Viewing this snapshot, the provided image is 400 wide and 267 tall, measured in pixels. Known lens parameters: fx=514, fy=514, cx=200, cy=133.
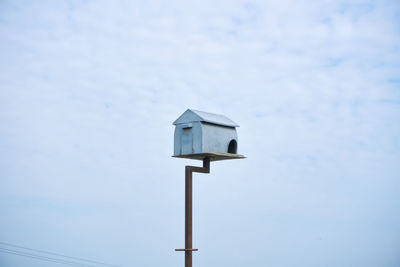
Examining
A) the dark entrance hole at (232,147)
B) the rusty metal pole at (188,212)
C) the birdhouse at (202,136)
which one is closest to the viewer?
the rusty metal pole at (188,212)

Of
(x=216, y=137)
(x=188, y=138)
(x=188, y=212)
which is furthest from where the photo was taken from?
(x=216, y=137)

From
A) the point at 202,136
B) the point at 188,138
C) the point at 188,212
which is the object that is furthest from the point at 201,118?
the point at 188,212

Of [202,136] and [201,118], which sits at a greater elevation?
[201,118]

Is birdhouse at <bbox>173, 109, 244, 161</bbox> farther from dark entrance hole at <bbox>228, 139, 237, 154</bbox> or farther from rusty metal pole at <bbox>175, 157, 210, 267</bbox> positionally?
rusty metal pole at <bbox>175, 157, 210, 267</bbox>

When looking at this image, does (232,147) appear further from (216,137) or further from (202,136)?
(202,136)

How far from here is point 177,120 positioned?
1007cm

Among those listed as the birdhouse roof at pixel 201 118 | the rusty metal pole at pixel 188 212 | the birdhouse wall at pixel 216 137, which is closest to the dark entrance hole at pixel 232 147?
the birdhouse wall at pixel 216 137

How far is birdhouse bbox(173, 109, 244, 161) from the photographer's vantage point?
967cm

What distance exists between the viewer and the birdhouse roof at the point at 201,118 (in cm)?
975

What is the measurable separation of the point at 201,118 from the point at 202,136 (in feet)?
1.13

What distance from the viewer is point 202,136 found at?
378 inches

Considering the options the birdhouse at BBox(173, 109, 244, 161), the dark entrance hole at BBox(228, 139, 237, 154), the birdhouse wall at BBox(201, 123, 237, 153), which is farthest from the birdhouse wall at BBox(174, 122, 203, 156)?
the dark entrance hole at BBox(228, 139, 237, 154)

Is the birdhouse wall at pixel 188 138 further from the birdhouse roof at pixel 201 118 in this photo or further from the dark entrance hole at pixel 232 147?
the dark entrance hole at pixel 232 147

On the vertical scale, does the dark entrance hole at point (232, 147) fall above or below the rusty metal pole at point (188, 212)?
above
